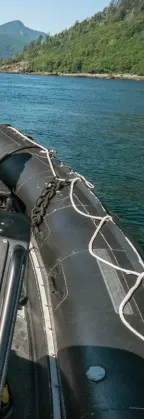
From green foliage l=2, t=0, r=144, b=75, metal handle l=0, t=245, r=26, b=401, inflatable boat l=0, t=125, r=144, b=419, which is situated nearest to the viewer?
metal handle l=0, t=245, r=26, b=401

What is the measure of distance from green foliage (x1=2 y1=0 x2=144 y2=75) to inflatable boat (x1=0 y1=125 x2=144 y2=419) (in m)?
110

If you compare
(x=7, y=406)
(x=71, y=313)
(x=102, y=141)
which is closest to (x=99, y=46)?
(x=102, y=141)

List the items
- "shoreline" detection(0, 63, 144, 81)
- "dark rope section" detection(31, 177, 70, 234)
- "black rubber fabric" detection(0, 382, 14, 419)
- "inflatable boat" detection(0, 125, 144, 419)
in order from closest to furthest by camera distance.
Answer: "inflatable boat" detection(0, 125, 144, 419)
"black rubber fabric" detection(0, 382, 14, 419)
"dark rope section" detection(31, 177, 70, 234)
"shoreline" detection(0, 63, 144, 81)

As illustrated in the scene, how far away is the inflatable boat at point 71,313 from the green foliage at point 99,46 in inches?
4345

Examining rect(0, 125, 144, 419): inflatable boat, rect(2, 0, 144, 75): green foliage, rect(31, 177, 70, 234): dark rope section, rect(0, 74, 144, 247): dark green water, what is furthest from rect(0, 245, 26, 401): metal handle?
rect(2, 0, 144, 75): green foliage

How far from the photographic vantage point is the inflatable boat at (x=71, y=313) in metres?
2.24

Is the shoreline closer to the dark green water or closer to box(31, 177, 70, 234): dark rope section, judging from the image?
the dark green water

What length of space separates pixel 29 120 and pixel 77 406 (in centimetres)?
2482

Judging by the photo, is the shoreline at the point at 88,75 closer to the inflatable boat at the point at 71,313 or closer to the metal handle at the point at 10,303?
Result: the inflatable boat at the point at 71,313

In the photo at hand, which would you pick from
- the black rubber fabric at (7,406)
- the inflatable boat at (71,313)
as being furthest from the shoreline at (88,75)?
the black rubber fabric at (7,406)

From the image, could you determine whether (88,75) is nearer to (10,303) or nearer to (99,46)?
(99,46)

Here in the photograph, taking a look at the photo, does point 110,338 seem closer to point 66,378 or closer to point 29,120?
point 66,378

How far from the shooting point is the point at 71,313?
364cm

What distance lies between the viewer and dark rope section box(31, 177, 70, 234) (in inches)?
216
